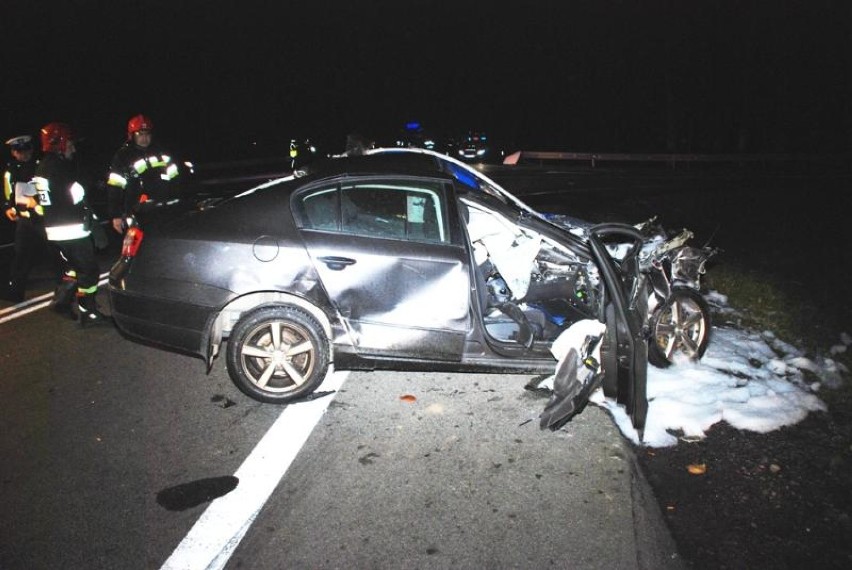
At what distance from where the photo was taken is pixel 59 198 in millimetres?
5359

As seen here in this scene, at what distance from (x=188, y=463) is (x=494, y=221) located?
8.53ft

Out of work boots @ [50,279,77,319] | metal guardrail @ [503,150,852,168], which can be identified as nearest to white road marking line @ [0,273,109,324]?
work boots @ [50,279,77,319]

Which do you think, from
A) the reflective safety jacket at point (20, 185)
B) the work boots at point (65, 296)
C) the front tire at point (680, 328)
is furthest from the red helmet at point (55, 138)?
the front tire at point (680, 328)

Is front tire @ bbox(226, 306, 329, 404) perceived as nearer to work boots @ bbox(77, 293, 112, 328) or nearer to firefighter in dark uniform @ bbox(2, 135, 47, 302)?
work boots @ bbox(77, 293, 112, 328)

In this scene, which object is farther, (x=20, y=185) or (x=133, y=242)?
(x=20, y=185)

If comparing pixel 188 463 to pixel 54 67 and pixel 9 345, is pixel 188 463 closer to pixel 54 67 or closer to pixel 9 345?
pixel 9 345

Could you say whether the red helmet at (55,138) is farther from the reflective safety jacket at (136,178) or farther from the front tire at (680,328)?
the front tire at (680,328)

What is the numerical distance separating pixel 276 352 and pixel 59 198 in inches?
116

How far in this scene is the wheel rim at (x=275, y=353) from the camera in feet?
13.0

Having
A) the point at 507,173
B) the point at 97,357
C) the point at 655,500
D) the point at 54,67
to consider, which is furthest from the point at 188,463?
the point at 54,67

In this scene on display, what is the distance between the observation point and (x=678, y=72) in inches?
1325

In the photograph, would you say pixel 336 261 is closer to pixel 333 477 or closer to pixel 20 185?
pixel 333 477

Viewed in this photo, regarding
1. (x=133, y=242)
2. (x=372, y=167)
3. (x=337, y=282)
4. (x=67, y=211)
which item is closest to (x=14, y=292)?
(x=67, y=211)

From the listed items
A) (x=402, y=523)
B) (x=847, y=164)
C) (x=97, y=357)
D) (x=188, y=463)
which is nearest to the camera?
(x=402, y=523)
